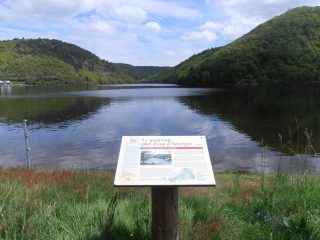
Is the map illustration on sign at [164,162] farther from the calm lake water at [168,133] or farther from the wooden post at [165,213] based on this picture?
the calm lake water at [168,133]

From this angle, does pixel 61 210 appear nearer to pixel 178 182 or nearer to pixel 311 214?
pixel 178 182

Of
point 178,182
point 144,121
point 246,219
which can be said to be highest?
point 178,182

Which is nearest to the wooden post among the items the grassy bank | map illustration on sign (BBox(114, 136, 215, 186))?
map illustration on sign (BBox(114, 136, 215, 186))

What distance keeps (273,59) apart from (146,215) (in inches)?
6241

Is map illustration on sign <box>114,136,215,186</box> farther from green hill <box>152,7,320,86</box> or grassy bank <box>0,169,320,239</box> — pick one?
green hill <box>152,7,320,86</box>

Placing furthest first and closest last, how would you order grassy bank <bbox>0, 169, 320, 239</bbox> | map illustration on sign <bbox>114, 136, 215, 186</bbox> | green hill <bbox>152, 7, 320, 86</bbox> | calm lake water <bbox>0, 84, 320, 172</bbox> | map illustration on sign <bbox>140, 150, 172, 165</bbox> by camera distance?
green hill <bbox>152, 7, 320, 86</bbox>, calm lake water <bbox>0, 84, 320, 172</bbox>, grassy bank <bbox>0, 169, 320, 239</bbox>, map illustration on sign <bbox>140, 150, 172, 165</bbox>, map illustration on sign <bbox>114, 136, 215, 186</bbox>

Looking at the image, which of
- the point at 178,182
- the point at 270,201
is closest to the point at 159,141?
the point at 178,182

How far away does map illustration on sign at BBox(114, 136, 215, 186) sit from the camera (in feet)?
15.1

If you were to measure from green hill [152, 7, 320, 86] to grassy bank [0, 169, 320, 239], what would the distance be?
459ft

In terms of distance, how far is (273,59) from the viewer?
156 m

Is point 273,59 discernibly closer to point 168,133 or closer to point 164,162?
point 168,133

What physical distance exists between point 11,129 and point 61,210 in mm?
35788

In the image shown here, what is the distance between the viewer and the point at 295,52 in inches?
6147

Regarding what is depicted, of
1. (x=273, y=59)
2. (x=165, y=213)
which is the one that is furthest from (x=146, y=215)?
(x=273, y=59)
